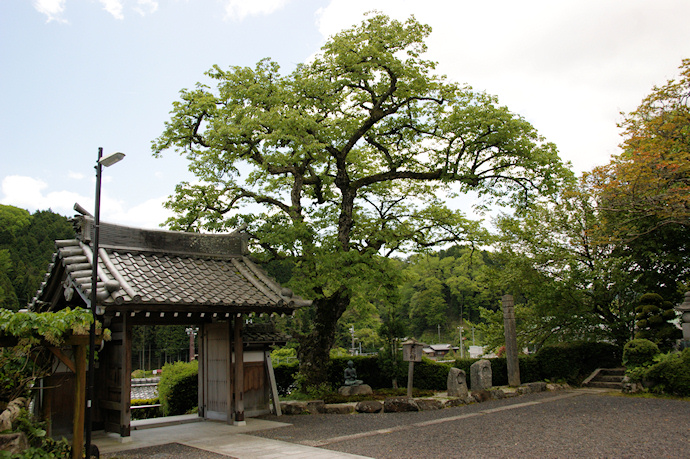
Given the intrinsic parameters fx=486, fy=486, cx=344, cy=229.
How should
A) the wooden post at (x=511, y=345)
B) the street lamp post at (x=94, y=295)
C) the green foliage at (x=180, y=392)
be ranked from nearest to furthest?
the street lamp post at (x=94, y=295), the green foliage at (x=180, y=392), the wooden post at (x=511, y=345)

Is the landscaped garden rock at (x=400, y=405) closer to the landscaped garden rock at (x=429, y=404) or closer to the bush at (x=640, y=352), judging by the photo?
the landscaped garden rock at (x=429, y=404)

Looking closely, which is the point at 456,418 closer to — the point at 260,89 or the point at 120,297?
the point at 120,297

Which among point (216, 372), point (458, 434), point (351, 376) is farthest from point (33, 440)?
point (351, 376)

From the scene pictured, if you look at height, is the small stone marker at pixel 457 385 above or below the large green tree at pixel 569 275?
below

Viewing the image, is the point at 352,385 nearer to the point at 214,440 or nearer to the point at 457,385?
the point at 457,385

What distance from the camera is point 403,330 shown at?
18.4m

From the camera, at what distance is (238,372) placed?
11.2 meters

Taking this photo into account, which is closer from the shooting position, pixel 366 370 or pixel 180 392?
pixel 180 392

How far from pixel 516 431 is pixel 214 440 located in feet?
19.5

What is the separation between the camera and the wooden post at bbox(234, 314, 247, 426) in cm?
1106

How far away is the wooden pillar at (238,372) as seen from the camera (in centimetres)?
1106

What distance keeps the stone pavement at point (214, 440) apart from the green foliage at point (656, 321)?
13.4 meters

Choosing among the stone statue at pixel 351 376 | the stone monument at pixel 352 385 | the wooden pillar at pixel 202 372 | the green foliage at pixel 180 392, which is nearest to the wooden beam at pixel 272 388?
the wooden pillar at pixel 202 372

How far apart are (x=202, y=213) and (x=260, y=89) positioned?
13.9 ft
